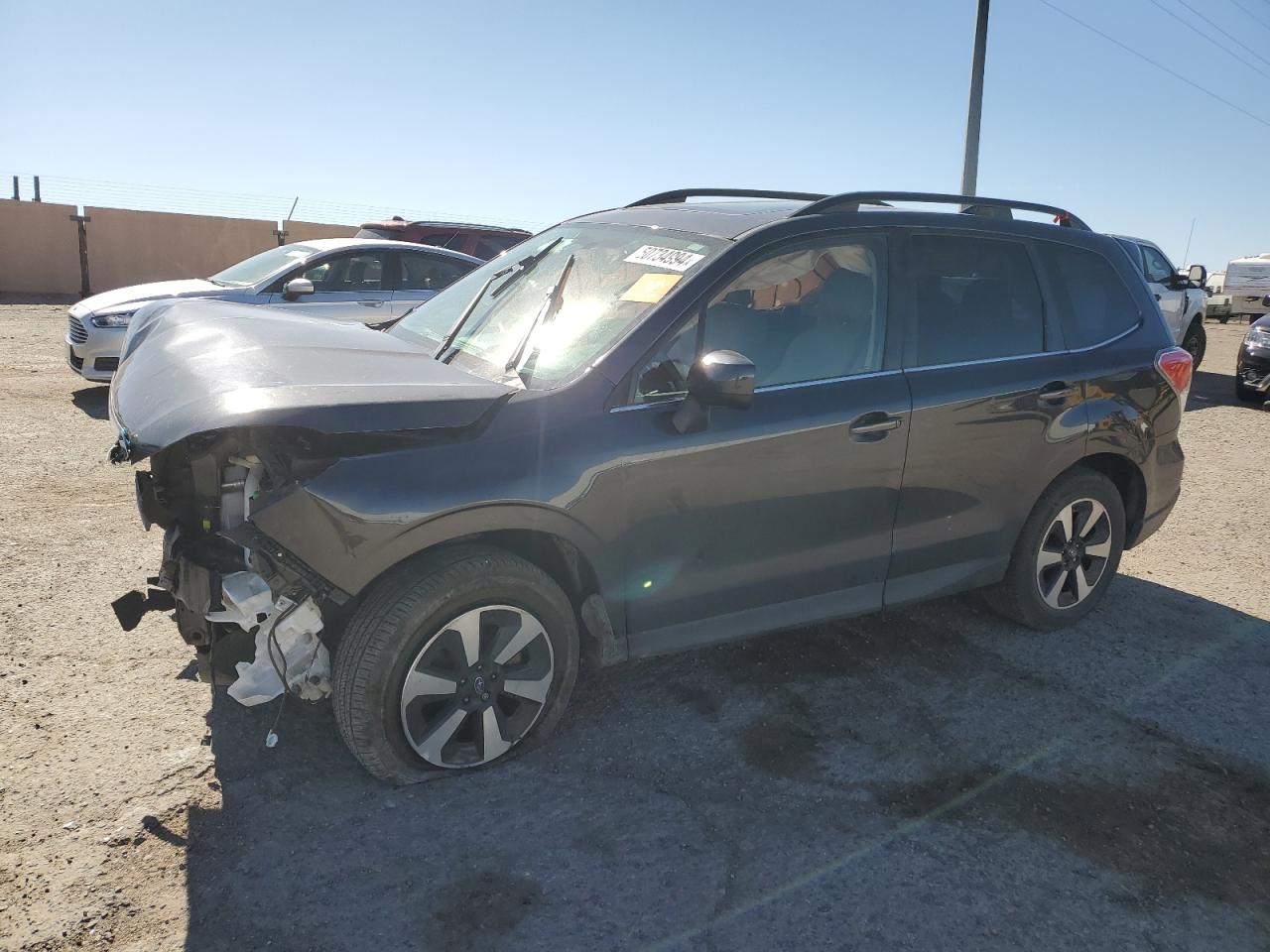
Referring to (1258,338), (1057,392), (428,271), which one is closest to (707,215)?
(1057,392)

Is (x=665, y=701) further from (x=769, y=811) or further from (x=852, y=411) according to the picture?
(x=852, y=411)

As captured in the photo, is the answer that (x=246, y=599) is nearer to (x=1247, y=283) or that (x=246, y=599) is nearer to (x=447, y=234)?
(x=447, y=234)

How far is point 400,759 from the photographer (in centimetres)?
314

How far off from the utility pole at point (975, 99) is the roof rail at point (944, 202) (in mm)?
9458

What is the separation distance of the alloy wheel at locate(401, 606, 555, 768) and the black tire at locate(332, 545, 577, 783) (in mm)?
30

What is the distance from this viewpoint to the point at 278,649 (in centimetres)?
300

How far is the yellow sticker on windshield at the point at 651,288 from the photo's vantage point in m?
3.46

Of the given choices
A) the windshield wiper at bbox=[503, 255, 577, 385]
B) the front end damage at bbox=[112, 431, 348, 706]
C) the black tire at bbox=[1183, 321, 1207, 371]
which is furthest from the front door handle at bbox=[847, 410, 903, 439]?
the black tire at bbox=[1183, 321, 1207, 371]

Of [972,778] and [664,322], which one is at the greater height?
[664,322]

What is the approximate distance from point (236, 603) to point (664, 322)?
1657 mm

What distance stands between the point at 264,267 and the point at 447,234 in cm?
273

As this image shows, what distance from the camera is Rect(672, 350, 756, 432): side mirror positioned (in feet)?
10.4

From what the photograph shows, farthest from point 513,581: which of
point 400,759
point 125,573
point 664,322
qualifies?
point 125,573

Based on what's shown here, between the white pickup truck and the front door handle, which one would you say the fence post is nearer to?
the white pickup truck
